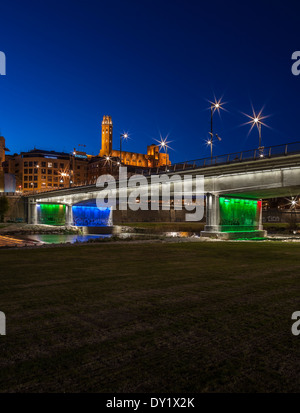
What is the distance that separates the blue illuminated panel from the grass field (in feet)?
254

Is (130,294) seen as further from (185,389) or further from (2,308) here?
(185,389)

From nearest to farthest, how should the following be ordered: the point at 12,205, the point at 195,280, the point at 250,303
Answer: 1. the point at 250,303
2. the point at 195,280
3. the point at 12,205

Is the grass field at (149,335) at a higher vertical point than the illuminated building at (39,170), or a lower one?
lower

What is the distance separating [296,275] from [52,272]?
9594mm

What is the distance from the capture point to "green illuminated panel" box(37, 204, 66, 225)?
312 feet

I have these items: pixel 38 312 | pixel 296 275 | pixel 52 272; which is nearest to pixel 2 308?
pixel 38 312

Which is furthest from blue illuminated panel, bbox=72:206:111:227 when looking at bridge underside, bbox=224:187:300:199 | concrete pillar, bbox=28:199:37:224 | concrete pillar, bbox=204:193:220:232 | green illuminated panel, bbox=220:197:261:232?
bridge underside, bbox=224:187:300:199

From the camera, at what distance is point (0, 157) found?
12938cm

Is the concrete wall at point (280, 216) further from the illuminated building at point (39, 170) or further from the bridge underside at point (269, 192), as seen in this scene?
the illuminated building at point (39, 170)

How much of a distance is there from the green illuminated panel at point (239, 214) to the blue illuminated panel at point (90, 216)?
148 ft

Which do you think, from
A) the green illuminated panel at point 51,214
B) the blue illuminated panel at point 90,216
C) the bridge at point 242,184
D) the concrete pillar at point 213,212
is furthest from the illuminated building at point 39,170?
the concrete pillar at point 213,212

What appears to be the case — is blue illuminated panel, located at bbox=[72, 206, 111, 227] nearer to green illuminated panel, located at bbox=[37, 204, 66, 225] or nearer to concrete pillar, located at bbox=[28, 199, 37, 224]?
green illuminated panel, located at bbox=[37, 204, 66, 225]

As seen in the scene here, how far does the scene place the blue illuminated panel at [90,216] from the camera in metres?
86.6
